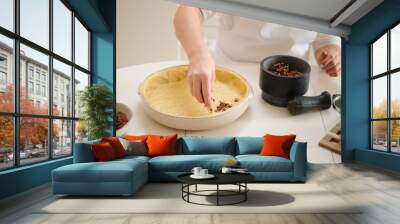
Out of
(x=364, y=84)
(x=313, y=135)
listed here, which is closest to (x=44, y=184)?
(x=313, y=135)

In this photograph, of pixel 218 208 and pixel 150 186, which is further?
pixel 150 186

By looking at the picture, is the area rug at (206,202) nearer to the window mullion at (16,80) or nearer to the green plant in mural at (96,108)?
the window mullion at (16,80)

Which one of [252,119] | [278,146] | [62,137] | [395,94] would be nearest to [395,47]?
[395,94]

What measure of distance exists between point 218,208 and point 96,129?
3.98 metres

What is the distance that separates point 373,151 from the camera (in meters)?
7.78

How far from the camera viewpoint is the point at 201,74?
7.99 m

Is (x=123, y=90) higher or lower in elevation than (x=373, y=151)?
higher

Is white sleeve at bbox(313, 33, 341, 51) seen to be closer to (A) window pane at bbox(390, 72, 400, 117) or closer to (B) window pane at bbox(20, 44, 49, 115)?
(A) window pane at bbox(390, 72, 400, 117)

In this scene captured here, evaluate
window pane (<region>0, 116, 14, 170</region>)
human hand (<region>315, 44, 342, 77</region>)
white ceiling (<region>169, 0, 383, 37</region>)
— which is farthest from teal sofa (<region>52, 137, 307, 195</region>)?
human hand (<region>315, 44, 342, 77</region>)

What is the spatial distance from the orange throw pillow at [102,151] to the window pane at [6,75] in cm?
118

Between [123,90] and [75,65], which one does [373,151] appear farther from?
[75,65]

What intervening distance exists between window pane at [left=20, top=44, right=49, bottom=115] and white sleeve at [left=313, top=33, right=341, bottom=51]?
5.48m

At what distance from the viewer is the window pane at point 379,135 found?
7680 mm

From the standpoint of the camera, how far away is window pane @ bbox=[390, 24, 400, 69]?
719 cm
